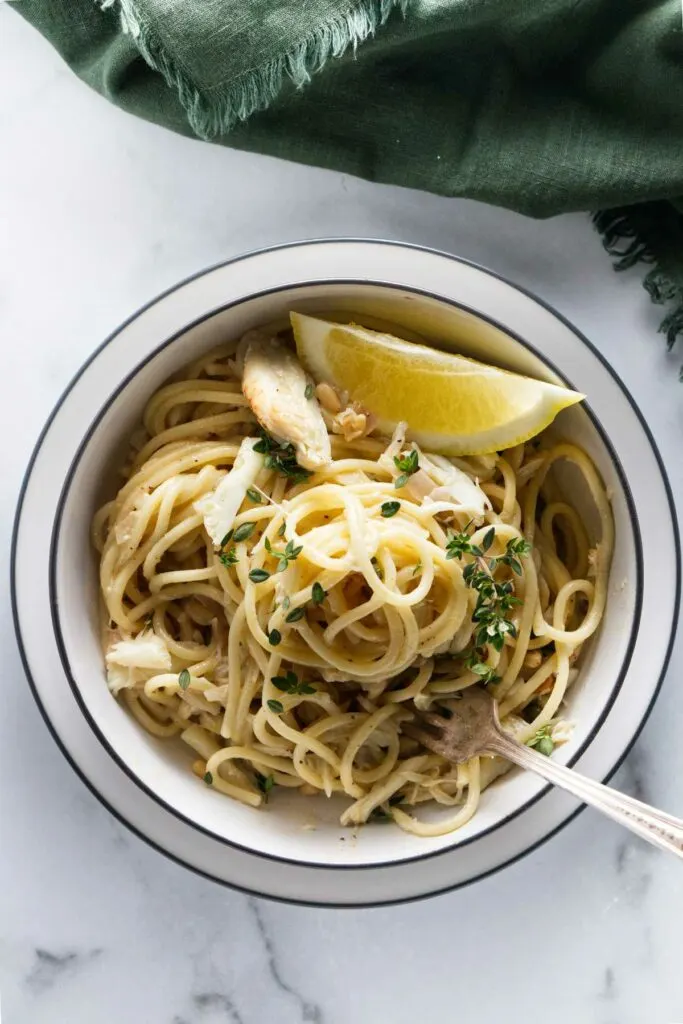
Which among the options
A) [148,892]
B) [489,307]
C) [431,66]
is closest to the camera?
[489,307]

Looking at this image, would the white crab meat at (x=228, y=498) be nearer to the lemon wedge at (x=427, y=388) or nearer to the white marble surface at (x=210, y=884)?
the lemon wedge at (x=427, y=388)

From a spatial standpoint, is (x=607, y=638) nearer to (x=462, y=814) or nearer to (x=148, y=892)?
(x=462, y=814)

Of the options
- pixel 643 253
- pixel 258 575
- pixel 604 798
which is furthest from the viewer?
pixel 643 253

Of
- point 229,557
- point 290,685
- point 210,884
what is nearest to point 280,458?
point 229,557

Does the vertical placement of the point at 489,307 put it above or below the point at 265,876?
above

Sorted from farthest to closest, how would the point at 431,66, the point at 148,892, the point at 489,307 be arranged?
the point at 148,892, the point at 431,66, the point at 489,307

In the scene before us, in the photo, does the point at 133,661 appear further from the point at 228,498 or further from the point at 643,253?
the point at 643,253

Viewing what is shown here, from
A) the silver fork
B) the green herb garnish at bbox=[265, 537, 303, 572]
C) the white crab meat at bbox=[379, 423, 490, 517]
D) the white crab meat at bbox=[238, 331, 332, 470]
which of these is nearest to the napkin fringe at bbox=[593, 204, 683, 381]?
the white crab meat at bbox=[379, 423, 490, 517]

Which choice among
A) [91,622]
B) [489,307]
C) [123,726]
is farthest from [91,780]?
[489,307]

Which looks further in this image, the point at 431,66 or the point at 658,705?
the point at 658,705
